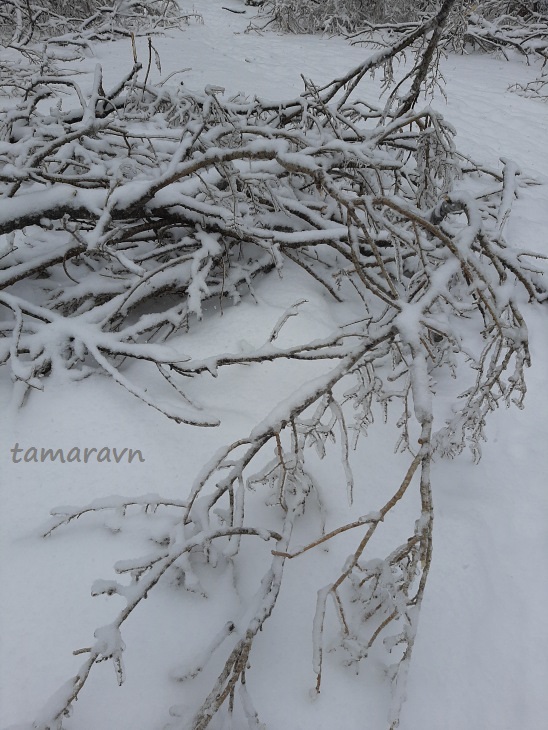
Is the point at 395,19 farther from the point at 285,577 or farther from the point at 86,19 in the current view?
the point at 285,577

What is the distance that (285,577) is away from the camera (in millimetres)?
1178

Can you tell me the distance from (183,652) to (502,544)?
861 mm

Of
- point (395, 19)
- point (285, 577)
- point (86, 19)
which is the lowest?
point (285, 577)

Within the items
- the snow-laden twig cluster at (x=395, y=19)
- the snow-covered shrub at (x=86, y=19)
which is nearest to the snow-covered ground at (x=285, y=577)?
the snow-covered shrub at (x=86, y=19)

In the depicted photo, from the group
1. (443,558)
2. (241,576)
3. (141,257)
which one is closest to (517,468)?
(443,558)

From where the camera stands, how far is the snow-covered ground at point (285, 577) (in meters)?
0.96

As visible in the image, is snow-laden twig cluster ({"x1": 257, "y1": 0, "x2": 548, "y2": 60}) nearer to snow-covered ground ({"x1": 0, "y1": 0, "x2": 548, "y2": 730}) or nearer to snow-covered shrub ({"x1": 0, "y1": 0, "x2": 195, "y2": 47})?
snow-covered shrub ({"x1": 0, "y1": 0, "x2": 195, "y2": 47})

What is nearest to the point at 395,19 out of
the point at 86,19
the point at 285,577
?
the point at 86,19

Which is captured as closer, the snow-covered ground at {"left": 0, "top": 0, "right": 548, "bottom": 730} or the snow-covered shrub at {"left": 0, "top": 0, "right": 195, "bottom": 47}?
the snow-covered ground at {"left": 0, "top": 0, "right": 548, "bottom": 730}

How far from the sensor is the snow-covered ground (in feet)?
3.16

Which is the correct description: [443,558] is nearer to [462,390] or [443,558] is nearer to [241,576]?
[241,576]

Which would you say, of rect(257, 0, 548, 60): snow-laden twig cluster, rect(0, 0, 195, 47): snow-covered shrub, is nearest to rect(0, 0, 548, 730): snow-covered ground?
rect(0, 0, 195, 47): snow-covered shrub

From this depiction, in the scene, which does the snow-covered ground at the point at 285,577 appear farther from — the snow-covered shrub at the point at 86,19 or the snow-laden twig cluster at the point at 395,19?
the snow-laden twig cluster at the point at 395,19

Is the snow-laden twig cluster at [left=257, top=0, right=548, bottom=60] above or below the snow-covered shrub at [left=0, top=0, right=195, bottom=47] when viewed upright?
above
